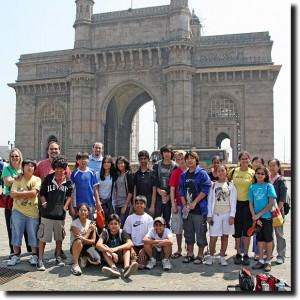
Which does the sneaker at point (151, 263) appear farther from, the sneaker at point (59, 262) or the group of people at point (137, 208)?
the sneaker at point (59, 262)

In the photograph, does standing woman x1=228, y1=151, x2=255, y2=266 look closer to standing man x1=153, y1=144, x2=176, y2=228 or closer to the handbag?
the handbag

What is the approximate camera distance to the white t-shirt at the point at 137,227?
7426 millimetres

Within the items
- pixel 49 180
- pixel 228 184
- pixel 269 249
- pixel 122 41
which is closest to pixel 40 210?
pixel 49 180

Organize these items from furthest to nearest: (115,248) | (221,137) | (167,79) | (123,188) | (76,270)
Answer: (221,137) → (167,79) → (123,188) → (115,248) → (76,270)

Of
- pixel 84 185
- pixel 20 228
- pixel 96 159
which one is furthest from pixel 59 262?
pixel 96 159

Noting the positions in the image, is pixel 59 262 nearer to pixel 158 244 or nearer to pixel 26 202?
pixel 26 202

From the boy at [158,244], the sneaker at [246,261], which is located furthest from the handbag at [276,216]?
the boy at [158,244]

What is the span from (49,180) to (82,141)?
2504cm

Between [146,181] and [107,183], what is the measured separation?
79 cm

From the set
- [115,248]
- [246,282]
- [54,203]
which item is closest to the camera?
[246,282]

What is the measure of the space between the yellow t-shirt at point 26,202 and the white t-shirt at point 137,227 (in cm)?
174

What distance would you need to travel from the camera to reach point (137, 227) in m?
7.44

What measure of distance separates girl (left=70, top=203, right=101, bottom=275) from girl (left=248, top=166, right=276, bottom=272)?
291cm

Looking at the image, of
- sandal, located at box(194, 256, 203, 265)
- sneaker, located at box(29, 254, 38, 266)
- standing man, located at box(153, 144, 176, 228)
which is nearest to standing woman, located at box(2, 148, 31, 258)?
sneaker, located at box(29, 254, 38, 266)
